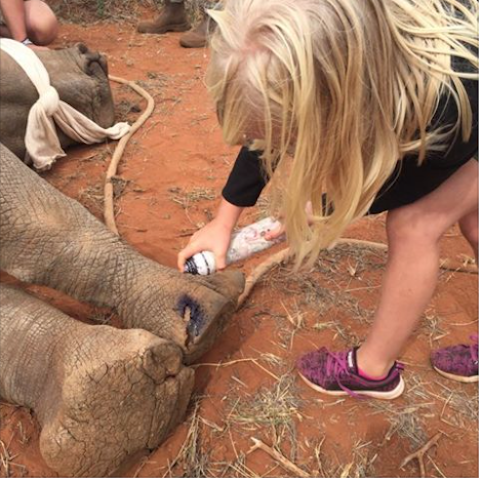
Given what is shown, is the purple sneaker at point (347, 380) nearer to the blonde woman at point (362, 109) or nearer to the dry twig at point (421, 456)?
the dry twig at point (421, 456)

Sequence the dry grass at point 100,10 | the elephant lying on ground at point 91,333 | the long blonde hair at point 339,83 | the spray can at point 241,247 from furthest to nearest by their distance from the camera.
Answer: the dry grass at point 100,10 → the spray can at point 241,247 → the elephant lying on ground at point 91,333 → the long blonde hair at point 339,83

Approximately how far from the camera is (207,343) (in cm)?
146

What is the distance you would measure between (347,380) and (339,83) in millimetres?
845

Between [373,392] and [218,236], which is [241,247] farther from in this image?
[373,392]

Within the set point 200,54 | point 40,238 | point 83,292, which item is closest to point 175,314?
point 83,292

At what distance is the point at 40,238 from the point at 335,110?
0.88 meters

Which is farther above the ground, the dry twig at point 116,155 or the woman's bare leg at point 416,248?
the woman's bare leg at point 416,248

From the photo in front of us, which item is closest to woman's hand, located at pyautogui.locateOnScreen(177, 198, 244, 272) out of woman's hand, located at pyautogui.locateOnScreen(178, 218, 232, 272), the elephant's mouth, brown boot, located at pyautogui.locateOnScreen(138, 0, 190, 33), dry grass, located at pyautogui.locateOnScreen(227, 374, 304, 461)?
woman's hand, located at pyautogui.locateOnScreen(178, 218, 232, 272)

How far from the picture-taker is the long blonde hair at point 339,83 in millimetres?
951

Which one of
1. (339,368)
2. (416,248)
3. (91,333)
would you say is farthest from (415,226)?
(91,333)

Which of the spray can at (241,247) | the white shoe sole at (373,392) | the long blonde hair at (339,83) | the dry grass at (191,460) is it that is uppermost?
the long blonde hair at (339,83)

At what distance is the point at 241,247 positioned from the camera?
176 cm

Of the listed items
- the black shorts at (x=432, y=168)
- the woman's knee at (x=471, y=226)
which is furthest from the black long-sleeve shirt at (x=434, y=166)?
the woman's knee at (x=471, y=226)

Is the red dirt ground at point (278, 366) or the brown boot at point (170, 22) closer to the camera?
the red dirt ground at point (278, 366)
